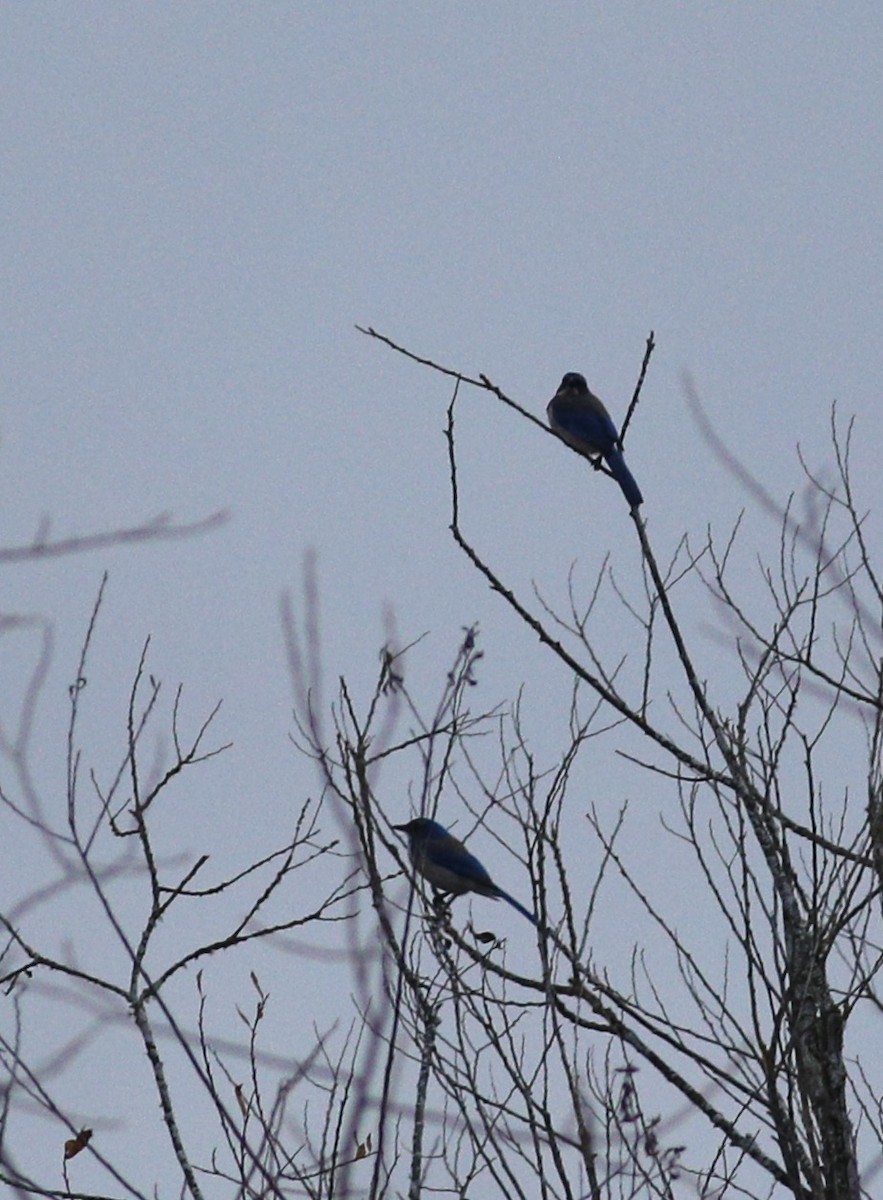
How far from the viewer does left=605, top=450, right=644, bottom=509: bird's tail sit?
346 inches

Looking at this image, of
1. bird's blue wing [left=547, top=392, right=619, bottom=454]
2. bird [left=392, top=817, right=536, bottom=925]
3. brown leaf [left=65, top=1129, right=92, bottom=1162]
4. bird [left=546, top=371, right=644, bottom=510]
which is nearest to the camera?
brown leaf [left=65, top=1129, right=92, bottom=1162]

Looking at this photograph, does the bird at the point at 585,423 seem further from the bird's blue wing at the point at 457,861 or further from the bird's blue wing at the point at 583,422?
the bird's blue wing at the point at 457,861

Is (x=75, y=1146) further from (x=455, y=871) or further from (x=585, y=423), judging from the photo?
(x=585, y=423)

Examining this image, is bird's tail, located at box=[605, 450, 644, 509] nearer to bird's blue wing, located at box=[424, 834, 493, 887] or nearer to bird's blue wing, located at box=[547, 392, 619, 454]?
bird's blue wing, located at box=[547, 392, 619, 454]

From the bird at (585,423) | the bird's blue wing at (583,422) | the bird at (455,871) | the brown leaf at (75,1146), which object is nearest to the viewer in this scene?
the brown leaf at (75,1146)

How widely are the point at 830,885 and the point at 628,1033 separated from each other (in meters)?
0.78

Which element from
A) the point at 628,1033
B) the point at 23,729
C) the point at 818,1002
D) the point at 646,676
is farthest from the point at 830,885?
the point at 23,729

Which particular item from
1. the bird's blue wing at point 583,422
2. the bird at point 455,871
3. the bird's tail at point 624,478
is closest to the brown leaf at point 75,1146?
the bird at point 455,871

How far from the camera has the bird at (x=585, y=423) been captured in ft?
30.8

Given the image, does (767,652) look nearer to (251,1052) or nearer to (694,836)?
(694,836)

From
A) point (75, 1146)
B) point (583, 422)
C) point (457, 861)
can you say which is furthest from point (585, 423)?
point (75, 1146)

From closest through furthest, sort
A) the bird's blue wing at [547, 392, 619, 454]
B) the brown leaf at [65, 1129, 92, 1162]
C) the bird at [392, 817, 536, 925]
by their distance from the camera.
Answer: the brown leaf at [65, 1129, 92, 1162], the bird at [392, 817, 536, 925], the bird's blue wing at [547, 392, 619, 454]

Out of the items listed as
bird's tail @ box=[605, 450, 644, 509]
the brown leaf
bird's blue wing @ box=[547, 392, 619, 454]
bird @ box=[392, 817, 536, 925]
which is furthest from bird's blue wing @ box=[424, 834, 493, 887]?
the brown leaf

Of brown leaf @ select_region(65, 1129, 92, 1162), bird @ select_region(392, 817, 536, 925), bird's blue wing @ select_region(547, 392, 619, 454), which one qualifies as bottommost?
brown leaf @ select_region(65, 1129, 92, 1162)
